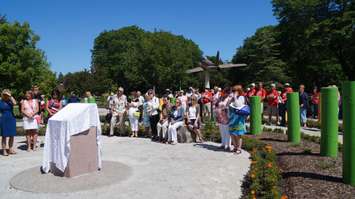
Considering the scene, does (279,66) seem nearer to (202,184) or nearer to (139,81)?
(139,81)

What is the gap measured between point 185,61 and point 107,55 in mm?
30441

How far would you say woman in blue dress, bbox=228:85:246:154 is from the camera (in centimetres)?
1045

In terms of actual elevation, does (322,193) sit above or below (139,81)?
below

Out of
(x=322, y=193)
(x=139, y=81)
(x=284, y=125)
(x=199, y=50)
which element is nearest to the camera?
(x=322, y=193)

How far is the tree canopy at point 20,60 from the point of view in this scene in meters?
28.8

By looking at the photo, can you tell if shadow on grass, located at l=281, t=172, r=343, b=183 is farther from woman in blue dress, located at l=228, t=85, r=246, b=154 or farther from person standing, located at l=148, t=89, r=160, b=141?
person standing, located at l=148, t=89, r=160, b=141

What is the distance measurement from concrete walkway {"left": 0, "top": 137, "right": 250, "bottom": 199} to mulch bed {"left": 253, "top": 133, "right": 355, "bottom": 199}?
0.98 m

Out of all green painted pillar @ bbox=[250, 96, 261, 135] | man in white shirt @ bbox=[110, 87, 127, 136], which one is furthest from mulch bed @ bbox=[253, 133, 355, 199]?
man in white shirt @ bbox=[110, 87, 127, 136]

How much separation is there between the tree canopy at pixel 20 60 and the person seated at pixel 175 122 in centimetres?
1980

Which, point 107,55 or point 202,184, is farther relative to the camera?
point 107,55

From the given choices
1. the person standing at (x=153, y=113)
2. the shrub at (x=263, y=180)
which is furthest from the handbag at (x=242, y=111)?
the person standing at (x=153, y=113)

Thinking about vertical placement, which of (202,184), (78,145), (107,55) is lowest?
(202,184)

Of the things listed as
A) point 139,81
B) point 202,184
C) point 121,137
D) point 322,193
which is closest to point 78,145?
point 202,184

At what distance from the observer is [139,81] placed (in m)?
48.2
